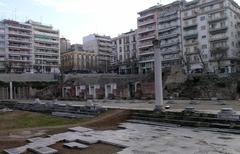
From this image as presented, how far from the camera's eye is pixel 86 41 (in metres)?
143

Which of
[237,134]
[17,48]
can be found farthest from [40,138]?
[17,48]

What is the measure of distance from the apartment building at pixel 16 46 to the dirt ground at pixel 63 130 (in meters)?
84.2

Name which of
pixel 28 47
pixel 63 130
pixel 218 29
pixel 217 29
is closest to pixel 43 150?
pixel 63 130

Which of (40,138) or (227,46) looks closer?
(40,138)

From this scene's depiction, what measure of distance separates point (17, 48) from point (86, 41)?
39.7 metres

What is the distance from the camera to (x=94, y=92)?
5972 centimetres

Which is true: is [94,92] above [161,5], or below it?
below

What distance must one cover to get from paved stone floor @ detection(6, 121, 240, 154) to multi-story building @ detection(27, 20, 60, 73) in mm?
97764

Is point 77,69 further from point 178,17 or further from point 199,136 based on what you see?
point 199,136

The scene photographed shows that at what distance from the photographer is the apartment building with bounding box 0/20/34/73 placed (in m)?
106

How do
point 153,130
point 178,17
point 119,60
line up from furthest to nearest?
point 119,60, point 178,17, point 153,130

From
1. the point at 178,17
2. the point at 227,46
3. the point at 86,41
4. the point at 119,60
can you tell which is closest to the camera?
the point at 227,46

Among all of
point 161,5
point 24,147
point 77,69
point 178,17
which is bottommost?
point 24,147

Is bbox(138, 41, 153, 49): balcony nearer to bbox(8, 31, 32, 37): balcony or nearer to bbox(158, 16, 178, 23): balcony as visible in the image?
bbox(158, 16, 178, 23): balcony
